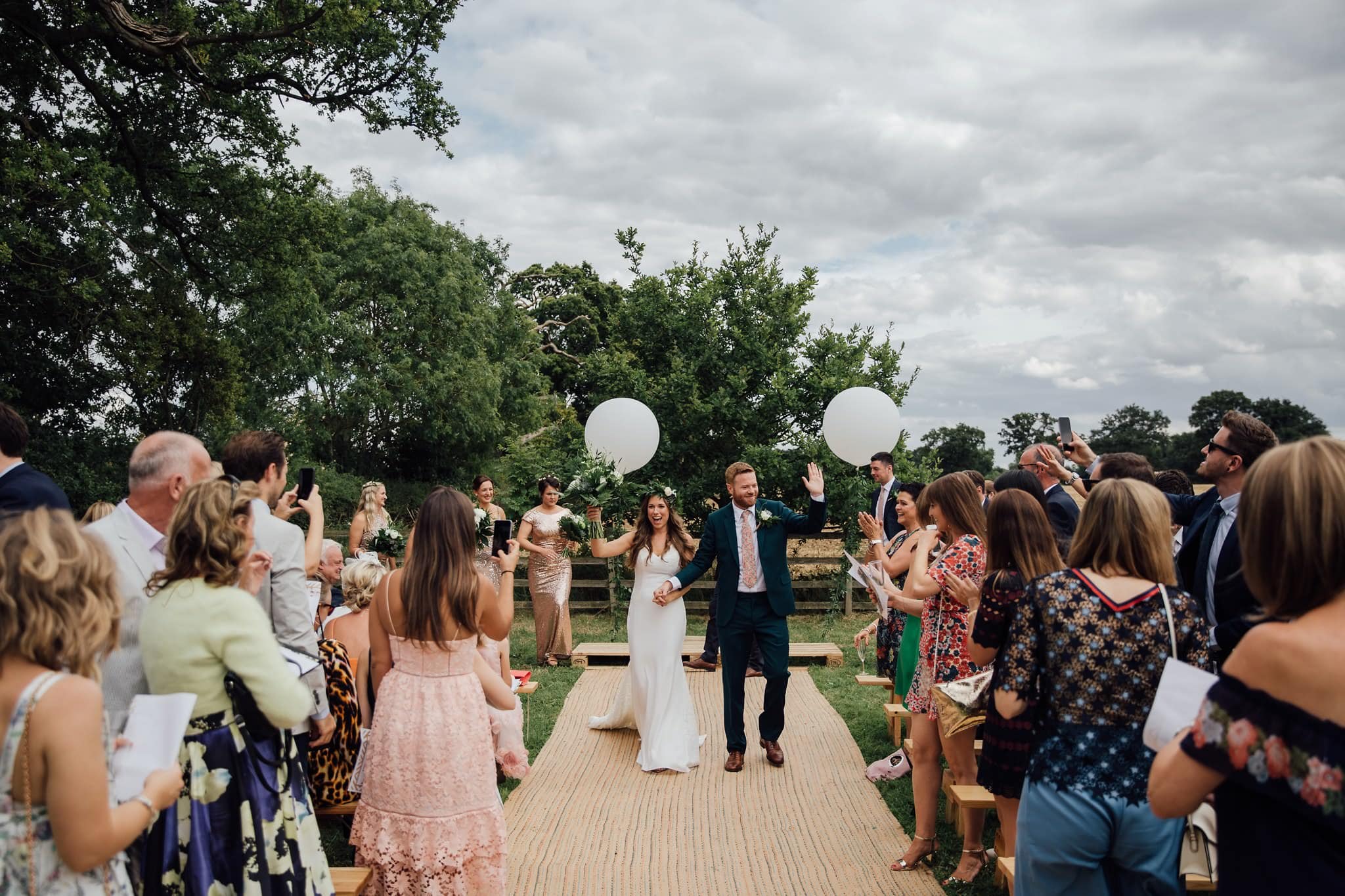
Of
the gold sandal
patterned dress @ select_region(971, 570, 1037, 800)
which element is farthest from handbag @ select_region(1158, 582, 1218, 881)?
the gold sandal

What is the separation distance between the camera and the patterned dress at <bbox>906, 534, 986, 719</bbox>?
438cm

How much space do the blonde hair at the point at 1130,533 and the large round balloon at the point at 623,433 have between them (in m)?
7.32

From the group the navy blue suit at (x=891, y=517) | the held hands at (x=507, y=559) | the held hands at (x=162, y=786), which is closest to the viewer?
the held hands at (x=162, y=786)

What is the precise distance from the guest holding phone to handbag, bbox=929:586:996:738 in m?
3.19

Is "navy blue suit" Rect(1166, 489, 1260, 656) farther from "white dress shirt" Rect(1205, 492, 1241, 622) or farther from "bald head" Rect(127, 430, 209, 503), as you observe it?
"bald head" Rect(127, 430, 209, 503)

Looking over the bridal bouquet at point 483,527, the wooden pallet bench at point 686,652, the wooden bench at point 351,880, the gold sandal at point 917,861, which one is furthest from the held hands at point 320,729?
the wooden pallet bench at point 686,652

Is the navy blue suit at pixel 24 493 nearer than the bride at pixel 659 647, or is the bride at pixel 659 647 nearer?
the navy blue suit at pixel 24 493

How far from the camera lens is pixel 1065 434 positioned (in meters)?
5.30

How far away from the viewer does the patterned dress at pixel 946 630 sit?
438 cm

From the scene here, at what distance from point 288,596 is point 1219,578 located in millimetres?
4136

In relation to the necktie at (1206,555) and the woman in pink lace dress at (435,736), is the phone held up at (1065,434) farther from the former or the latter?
the woman in pink lace dress at (435,736)

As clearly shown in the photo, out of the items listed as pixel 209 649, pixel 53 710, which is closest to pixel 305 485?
pixel 209 649

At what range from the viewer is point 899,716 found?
22.3 feet

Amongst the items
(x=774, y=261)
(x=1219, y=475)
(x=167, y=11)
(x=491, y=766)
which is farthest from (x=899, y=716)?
(x=167, y=11)
